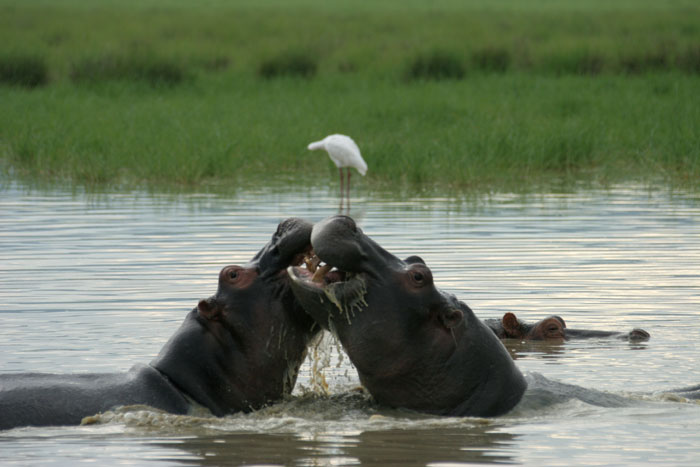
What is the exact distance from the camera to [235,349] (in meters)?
5.20

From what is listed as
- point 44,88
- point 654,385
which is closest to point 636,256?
point 654,385

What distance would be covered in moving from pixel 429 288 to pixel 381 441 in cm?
65

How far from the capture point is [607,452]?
4531 mm

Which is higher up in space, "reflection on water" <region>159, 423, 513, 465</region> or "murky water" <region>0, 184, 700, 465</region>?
"murky water" <region>0, 184, 700, 465</region>

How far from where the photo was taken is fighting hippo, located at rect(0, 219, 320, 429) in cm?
512

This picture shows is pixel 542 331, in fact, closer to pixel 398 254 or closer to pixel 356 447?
pixel 398 254

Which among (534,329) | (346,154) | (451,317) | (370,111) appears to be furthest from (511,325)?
(370,111)

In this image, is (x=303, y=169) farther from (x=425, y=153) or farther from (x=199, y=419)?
(x=199, y=419)

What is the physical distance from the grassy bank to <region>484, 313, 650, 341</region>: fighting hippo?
7.55 metres

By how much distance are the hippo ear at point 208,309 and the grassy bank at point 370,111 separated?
9687 millimetres

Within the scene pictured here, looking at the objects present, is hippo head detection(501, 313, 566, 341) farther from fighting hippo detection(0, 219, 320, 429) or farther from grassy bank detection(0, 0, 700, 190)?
grassy bank detection(0, 0, 700, 190)

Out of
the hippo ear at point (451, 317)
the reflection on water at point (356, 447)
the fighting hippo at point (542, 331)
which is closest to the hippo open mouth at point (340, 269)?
the hippo ear at point (451, 317)

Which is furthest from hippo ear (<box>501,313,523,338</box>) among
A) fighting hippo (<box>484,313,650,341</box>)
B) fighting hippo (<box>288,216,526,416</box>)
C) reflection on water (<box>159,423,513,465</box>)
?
reflection on water (<box>159,423,513,465</box>)

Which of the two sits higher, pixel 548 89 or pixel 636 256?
pixel 548 89
